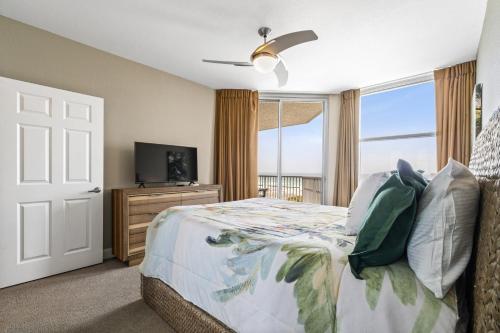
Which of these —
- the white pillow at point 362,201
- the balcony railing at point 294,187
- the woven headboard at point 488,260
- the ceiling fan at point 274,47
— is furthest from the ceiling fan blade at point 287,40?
the balcony railing at point 294,187

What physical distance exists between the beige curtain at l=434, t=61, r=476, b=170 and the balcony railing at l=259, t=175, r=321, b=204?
2.01m

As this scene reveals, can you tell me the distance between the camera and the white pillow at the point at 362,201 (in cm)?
139

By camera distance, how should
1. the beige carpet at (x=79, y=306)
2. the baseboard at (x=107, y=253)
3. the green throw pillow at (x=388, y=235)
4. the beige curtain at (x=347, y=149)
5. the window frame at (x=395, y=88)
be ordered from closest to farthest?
the green throw pillow at (x=388, y=235)
the beige carpet at (x=79, y=306)
the baseboard at (x=107, y=253)
the window frame at (x=395, y=88)
the beige curtain at (x=347, y=149)

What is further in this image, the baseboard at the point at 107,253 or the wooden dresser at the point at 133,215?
the baseboard at the point at 107,253

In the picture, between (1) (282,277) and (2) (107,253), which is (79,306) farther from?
(1) (282,277)

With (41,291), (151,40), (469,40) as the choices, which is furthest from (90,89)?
(469,40)

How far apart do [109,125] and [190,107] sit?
4.41 feet

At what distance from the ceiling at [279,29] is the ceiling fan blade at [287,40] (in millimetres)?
300

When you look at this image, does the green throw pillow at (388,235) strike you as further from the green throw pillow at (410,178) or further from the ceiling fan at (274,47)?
the ceiling fan at (274,47)

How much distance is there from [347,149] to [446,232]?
12.2 ft

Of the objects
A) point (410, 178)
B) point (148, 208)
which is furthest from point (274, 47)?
point (148, 208)

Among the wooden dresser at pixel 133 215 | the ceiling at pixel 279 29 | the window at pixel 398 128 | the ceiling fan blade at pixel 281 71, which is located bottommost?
the wooden dresser at pixel 133 215

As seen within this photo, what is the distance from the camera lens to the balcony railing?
15.9ft

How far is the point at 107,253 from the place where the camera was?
3.09 m
